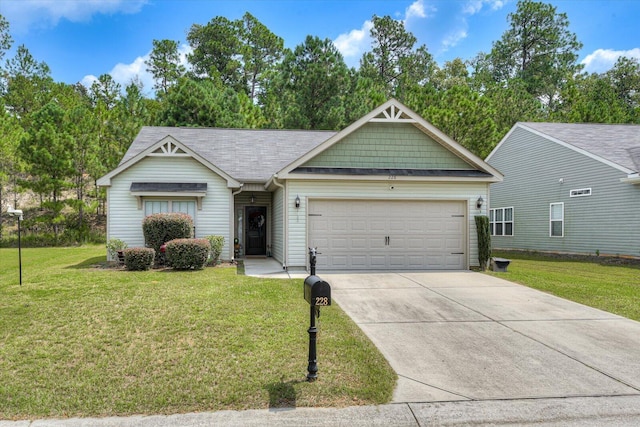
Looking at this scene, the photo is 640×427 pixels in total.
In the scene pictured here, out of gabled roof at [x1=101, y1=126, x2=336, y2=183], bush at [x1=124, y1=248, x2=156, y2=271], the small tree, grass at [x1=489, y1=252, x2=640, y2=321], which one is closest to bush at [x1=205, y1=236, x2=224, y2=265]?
bush at [x1=124, y1=248, x2=156, y2=271]

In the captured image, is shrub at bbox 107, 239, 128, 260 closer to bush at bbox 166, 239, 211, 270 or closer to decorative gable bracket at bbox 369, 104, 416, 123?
bush at bbox 166, 239, 211, 270

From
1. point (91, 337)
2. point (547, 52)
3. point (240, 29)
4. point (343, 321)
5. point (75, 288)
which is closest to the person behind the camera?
point (91, 337)

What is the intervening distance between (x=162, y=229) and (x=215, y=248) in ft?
5.61

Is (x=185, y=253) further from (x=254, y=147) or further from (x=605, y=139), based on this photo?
(x=605, y=139)

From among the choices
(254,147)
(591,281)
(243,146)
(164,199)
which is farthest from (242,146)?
(591,281)

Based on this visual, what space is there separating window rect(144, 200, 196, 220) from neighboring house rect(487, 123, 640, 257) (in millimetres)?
15349

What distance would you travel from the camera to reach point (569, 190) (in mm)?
17609

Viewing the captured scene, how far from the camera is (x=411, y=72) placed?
42375mm

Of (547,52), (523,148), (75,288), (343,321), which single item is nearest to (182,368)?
(343,321)

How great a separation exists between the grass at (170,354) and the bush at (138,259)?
2.91 meters

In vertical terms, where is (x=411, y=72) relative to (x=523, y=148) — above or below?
above

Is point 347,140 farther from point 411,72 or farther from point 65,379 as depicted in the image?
point 411,72

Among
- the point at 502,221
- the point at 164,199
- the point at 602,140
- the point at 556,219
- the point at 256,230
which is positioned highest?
the point at 602,140

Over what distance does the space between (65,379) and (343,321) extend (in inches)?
151
